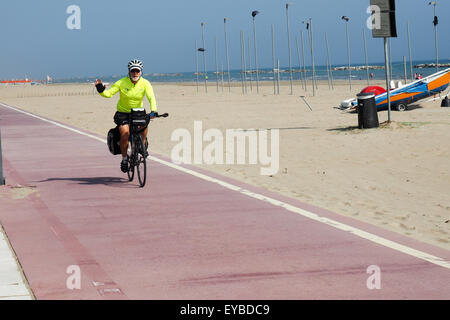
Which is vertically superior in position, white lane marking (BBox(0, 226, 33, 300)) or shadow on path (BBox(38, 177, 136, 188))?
shadow on path (BBox(38, 177, 136, 188))

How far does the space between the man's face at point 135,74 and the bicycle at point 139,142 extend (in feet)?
1.58

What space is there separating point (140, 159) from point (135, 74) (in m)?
1.30

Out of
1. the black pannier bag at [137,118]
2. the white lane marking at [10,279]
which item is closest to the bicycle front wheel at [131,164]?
the black pannier bag at [137,118]

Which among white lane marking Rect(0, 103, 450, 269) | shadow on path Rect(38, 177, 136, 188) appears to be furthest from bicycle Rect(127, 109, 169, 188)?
white lane marking Rect(0, 103, 450, 269)

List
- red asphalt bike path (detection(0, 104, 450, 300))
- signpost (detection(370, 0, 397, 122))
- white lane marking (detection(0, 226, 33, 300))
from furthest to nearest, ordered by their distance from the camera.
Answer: signpost (detection(370, 0, 397, 122)) → red asphalt bike path (detection(0, 104, 450, 300)) → white lane marking (detection(0, 226, 33, 300))

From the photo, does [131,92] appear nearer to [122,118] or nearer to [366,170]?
[122,118]

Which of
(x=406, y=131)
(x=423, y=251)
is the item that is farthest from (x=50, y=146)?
(x=423, y=251)

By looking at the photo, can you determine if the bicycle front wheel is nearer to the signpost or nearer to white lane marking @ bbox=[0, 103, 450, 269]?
white lane marking @ bbox=[0, 103, 450, 269]

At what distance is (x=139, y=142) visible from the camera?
1147 centimetres

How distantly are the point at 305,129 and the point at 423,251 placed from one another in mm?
15331

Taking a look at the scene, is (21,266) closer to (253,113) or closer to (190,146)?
(190,146)

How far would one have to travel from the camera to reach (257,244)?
7391 millimetres

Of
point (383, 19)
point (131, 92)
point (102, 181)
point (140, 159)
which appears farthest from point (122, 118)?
point (383, 19)

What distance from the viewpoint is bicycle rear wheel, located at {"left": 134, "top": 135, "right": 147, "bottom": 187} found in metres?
11.4
